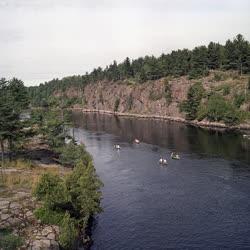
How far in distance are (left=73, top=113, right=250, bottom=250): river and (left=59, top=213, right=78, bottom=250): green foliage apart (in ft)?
15.9

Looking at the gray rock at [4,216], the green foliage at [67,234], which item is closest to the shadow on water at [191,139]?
the green foliage at [67,234]

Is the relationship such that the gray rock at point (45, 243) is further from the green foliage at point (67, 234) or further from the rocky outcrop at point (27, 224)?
the green foliage at point (67, 234)

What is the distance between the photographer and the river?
6606 centimetres

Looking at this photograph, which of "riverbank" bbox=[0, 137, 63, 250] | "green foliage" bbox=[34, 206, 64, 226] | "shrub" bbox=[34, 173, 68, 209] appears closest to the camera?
"riverbank" bbox=[0, 137, 63, 250]

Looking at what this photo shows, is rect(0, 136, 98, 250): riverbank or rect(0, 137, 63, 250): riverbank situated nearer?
rect(0, 137, 63, 250): riverbank

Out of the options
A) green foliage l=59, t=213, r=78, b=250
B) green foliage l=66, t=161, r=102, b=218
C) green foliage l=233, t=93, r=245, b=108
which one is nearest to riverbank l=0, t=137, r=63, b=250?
green foliage l=59, t=213, r=78, b=250

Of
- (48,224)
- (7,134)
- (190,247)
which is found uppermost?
(7,134)

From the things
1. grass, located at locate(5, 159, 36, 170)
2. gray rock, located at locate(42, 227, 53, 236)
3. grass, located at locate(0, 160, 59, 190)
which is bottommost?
gray rock, located at locate(42, 227, 53, 236)

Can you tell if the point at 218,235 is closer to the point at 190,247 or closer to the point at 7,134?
the point at 190,247

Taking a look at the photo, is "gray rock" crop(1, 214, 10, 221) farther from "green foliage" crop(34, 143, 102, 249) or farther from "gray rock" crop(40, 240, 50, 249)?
"gray rock" crop(40, 240, 50, 249)

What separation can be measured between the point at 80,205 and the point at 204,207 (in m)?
25.7

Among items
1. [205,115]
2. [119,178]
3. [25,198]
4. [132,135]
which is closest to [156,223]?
[25,198]

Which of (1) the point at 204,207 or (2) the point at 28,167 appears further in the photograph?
(2) the point at 28,167

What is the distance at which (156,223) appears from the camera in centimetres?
7231
